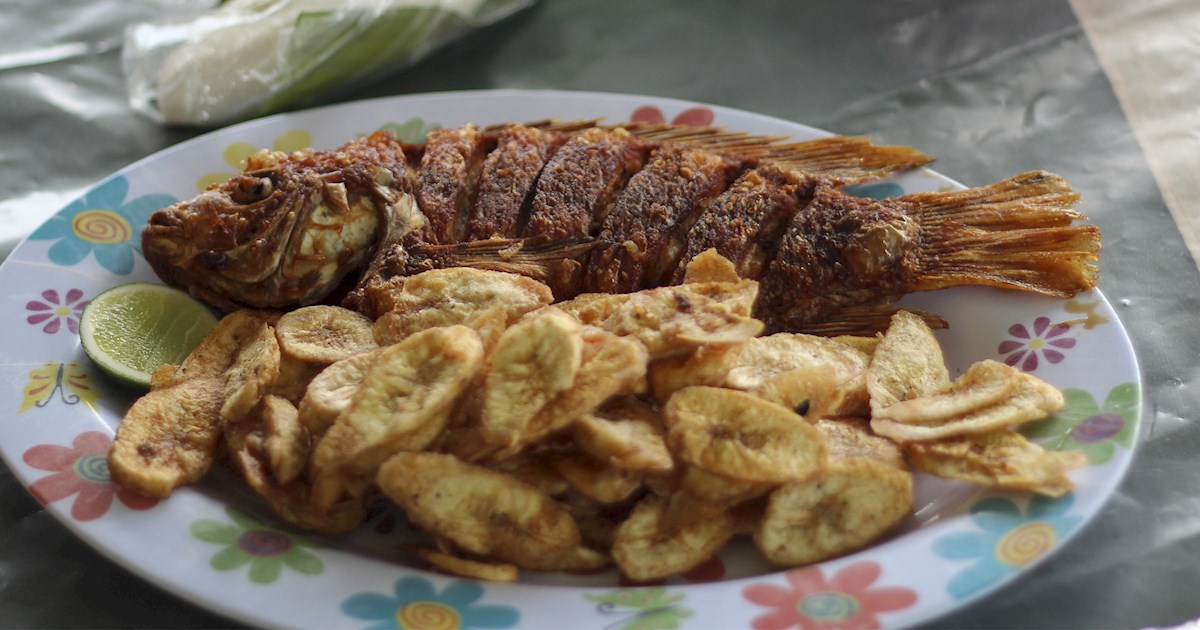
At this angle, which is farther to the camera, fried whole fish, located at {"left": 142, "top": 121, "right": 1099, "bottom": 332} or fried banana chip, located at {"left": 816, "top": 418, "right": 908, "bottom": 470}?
fried whole fish, located at {"left": 142, "top": 121, "right": 1099, "bottom": 332}

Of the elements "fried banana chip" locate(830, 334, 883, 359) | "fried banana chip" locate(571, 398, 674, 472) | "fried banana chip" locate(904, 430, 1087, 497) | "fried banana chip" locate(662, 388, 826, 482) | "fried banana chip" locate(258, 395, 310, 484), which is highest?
"fried banana chip" locate(830, 334, 883, 359)

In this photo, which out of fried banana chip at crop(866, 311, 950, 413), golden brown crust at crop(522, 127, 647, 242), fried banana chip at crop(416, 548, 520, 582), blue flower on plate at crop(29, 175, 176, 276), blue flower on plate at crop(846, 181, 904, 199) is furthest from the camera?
blue flower on plate at crop(846, 181, 904, 199)

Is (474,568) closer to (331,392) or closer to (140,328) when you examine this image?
(331,392)

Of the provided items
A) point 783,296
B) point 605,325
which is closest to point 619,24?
point 783,296

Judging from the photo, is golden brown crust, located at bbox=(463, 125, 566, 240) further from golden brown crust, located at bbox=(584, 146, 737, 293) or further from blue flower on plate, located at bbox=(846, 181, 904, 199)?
blue flower on plate, located at bbox=(846, 181, 904, 199)

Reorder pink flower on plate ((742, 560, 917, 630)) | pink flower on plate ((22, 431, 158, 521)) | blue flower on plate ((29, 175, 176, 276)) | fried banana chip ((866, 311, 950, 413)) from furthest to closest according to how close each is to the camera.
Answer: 1. blue flower on plate ((29, 175, 176, 276))
2. fried banana chip ((866, 311, 950, 413))
3. pink flower on plate ((22, 431, 158, 521))
4. pink flower on plate ((742, 560, 917, 630))

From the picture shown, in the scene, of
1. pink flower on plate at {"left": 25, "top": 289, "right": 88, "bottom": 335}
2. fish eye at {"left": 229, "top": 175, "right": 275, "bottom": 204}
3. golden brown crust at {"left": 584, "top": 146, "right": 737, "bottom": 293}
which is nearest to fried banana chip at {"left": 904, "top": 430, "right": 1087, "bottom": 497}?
golden brown crust at {"left": 584, "top": 146, "right": 737, "bottom": 293}
